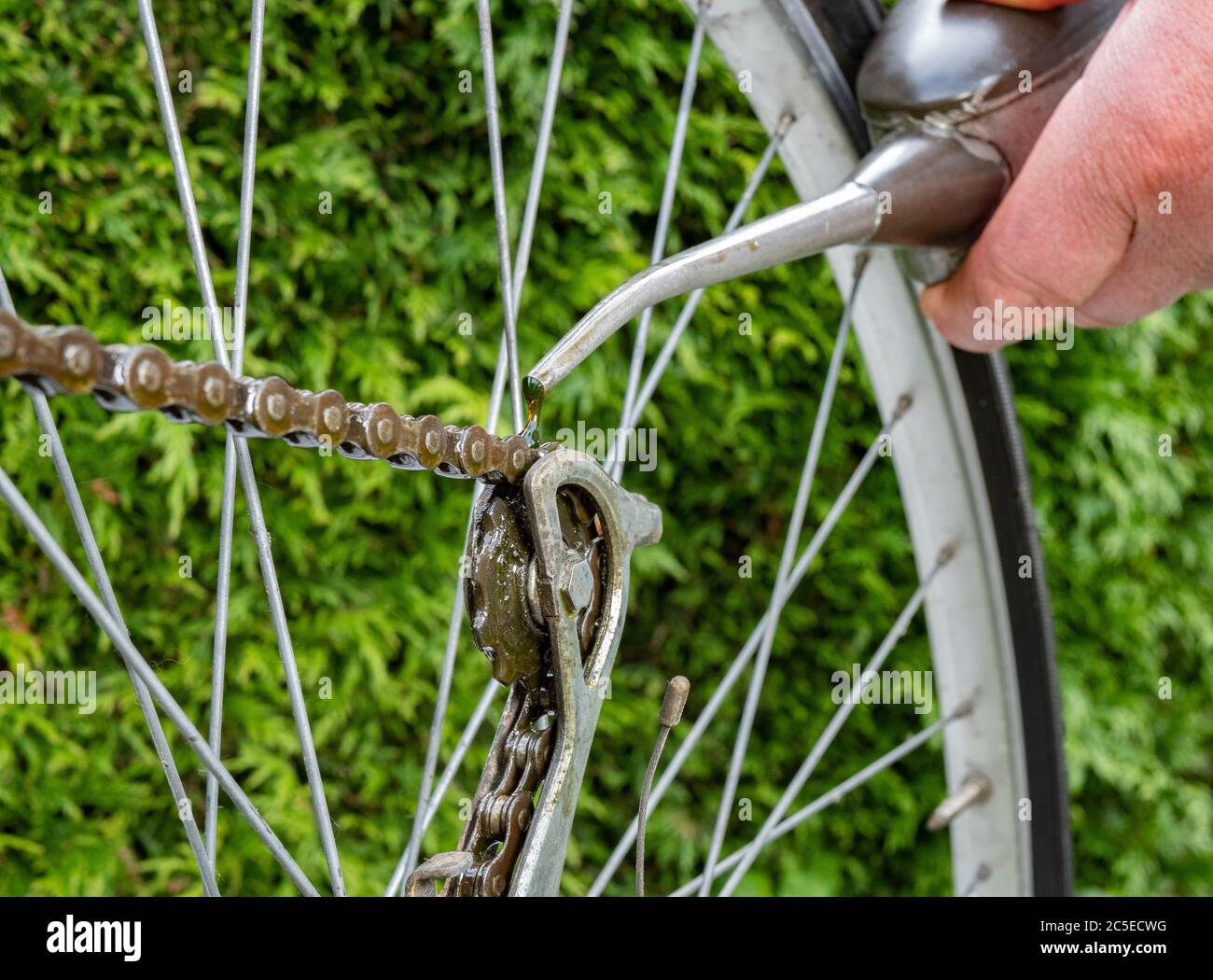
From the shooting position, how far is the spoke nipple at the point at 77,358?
0.41m

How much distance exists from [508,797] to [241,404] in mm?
220

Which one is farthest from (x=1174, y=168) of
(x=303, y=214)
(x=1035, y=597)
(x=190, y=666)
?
(x=190, y=666)

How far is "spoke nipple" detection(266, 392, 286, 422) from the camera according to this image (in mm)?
479

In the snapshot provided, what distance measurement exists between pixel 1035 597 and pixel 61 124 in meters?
1.16

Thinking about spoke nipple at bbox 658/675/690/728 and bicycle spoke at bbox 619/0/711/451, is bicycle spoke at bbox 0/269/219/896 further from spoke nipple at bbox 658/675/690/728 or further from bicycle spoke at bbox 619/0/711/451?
bicycle spoke at bbox 619/0/711/451

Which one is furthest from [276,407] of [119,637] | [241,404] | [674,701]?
[674,701]

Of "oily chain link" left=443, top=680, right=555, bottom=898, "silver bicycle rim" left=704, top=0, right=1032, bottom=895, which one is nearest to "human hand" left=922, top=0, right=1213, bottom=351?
"silver bicycle rim" left=704, top=0, right=1032, bottom=895

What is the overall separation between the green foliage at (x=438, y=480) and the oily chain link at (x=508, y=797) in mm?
966

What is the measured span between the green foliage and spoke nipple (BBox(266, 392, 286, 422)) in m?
1.03

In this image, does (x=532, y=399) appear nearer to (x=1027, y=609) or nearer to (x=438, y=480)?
(x=1027, y=609)

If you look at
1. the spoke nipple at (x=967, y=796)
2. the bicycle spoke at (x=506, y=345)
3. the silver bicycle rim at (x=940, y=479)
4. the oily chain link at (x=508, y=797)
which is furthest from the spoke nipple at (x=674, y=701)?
the spoke nipple at (x=967, y=796)

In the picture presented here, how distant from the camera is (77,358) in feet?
1.36

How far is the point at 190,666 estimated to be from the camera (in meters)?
1.53
